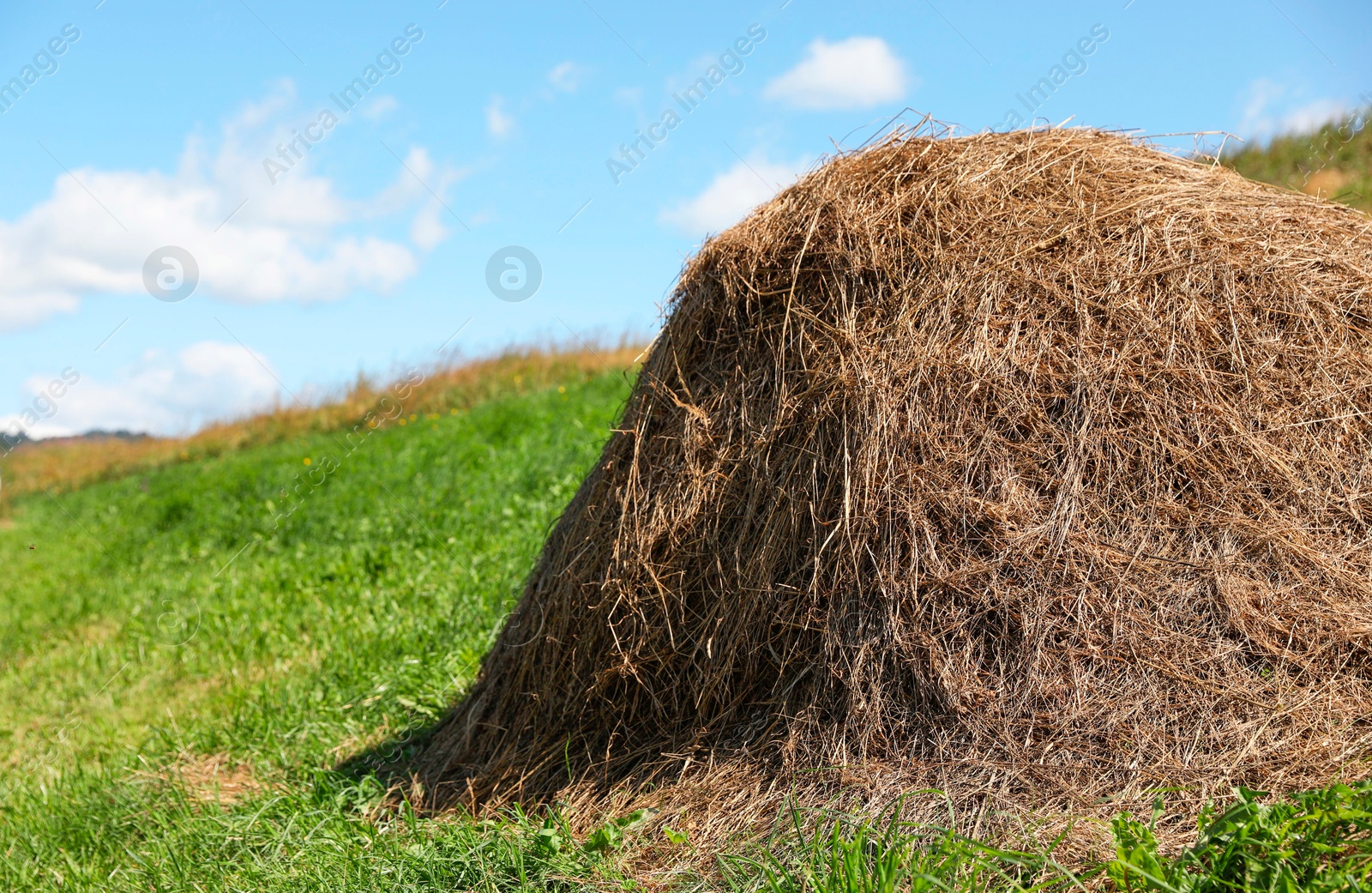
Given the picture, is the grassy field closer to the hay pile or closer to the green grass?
the green grass

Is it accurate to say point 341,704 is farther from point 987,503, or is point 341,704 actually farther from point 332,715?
point 987,503

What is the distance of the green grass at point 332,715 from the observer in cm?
258

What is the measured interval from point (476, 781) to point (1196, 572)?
2985mm

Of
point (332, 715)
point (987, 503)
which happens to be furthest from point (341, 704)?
point (987, 503)

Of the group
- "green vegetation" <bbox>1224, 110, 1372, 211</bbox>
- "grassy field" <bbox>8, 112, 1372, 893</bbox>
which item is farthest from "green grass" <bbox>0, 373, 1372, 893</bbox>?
"green vegetation" <bbox>1224, 110, 1372, 211</bbox>

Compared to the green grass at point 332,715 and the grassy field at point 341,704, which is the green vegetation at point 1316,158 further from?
the green grass at point 332,715

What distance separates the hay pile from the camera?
305 centimetres

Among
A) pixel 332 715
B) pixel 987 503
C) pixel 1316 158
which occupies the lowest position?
pixel 332 715

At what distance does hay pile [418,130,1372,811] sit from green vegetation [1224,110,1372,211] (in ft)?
42.1

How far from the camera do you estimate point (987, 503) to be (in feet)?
10.7

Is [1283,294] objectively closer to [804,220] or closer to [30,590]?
[804,220]

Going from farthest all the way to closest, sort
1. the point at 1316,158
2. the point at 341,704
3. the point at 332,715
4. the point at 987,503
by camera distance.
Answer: the point at 1316,158
the point at 341,704
the point at 332,715
the point at 987,503

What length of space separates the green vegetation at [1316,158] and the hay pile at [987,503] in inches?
505

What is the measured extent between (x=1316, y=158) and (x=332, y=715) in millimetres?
17099
